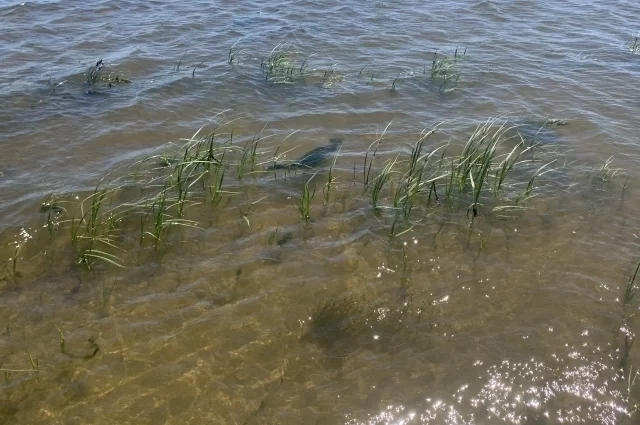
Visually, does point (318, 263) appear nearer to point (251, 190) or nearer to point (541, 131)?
point (251, 190)

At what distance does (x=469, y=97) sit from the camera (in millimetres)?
9070

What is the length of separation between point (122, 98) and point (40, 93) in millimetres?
1259

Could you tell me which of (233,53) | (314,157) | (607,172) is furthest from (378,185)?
(233,53)

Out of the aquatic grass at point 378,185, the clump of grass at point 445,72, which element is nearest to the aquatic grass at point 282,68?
the clump of grass at point 445,72

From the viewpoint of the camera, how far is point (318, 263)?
5539 mm

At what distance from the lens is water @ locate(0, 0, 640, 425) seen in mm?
4227

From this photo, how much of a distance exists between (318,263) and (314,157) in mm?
2162

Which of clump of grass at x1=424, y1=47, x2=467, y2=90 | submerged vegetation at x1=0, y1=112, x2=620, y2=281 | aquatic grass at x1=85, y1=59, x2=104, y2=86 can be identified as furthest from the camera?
clump of grass at x1=424, y1=47, x2=467, y2=90

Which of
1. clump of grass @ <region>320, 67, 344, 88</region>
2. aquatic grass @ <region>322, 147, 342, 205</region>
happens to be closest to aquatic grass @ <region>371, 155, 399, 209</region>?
aquatic grass @ <region>322, 147, 342, 205</region>

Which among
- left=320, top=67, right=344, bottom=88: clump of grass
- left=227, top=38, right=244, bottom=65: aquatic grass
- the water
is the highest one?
left=227, top=38, right=244, bottom=65: aquatic grass

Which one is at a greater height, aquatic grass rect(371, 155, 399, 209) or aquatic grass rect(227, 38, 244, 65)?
aquatic grass rect(227, 38, 244, 65)

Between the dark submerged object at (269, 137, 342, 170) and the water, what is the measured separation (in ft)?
0.61

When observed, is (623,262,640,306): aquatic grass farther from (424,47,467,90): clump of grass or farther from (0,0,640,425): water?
(424,47,467,90): clump of grass

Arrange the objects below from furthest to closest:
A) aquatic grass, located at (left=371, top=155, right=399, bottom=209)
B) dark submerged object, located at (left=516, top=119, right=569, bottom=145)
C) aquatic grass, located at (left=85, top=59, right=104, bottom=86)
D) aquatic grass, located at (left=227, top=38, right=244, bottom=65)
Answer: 1. aquatic grass, located at (left=227, top=38, right=244, bottom=65)
2. aquatic grass, located at (left=85, top=59, right=104, bottom=86)
3. dark submerged object, located at (left=516, top=119, right=569, bottom=145)
4. aquatic grass, located at (left=371, top=155, right=399, bottom=209)
